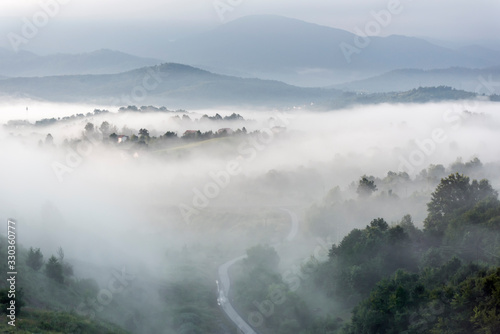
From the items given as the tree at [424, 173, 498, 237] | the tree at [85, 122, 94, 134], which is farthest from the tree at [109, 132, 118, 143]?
the tree at [424, 173, 498, 237]

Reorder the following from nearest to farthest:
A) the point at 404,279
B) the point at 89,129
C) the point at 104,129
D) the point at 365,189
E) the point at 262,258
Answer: the point at 404,279 → the point at 262,258 → the point at 365,189 → the point at 104,129 → the point at 89,129

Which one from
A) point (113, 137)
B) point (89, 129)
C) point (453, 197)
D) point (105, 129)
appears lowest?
point (453, 197)

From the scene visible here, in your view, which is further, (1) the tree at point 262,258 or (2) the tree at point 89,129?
(2) the tree at point 89,129

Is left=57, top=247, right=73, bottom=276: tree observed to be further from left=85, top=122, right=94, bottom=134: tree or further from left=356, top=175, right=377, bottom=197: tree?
left=85, top=122, right=94, bottom=134: tree

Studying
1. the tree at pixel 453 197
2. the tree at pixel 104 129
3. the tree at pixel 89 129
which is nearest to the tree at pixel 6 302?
the tree at pixel 453 197

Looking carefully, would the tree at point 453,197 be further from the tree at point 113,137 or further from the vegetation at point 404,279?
the tree at point 113,137

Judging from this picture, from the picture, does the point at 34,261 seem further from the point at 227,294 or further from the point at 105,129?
the point at 105,129

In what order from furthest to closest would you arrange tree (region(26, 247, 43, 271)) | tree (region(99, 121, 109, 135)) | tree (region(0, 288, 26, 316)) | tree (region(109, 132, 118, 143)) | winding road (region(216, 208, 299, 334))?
tree (region(99, 121, 109, 135))
tree (region(109, 132, 118, 143))
winding road (region(216, 208, 299, 334))
tree (region(26, 247, 43, 271))
tree (region(0, 288, 26, 316))

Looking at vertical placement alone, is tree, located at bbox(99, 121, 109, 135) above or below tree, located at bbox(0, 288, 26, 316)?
above

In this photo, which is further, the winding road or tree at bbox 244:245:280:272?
tree at bbox 244:245:280:272

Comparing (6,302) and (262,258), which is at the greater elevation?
(6,302)

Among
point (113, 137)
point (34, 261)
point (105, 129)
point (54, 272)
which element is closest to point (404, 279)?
point (54, 272)

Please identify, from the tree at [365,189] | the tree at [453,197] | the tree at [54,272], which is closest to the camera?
the tree at [54,272]

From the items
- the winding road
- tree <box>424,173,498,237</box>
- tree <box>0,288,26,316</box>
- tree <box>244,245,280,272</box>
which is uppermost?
tree <box>424,173,498,237</box>
